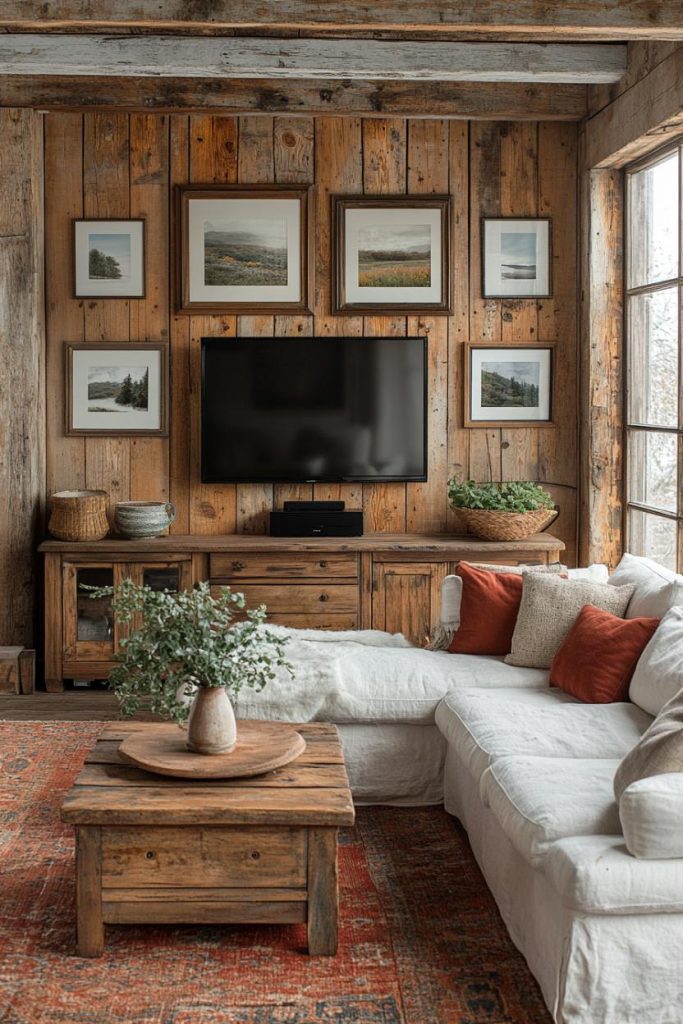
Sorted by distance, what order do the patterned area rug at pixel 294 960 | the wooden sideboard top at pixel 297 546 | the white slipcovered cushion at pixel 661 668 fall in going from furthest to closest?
the wooden sideboard top at pixel 297 546
the white slipcovered cushion at pixel 661 668
the patterned area rug at pixel 294 960

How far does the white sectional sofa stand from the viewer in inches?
91.3

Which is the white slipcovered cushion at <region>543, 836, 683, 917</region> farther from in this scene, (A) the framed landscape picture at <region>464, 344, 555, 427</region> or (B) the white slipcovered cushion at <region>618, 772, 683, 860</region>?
(A) the framed landscape picture at <region>464, 344, 555, 427</region>

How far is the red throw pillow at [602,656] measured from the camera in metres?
3.58

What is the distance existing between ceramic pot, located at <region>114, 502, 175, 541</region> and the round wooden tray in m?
2.24

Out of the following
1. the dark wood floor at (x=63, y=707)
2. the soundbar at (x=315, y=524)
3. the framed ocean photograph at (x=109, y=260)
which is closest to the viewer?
the dark wood floor at (x=63, y=707)

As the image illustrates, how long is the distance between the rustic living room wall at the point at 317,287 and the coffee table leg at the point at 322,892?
3.12 m

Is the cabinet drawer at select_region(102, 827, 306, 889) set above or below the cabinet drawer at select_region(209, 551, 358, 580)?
below

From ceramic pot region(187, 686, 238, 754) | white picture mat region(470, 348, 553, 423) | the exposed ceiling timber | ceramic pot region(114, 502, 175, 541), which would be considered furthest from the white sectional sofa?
the exposed ceiling timber

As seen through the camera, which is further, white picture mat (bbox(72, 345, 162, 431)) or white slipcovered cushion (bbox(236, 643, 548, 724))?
white picture mat (bbox(72, 345, 162, 431))

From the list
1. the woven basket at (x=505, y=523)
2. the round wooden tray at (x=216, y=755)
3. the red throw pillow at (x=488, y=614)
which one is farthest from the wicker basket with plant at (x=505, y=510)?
the round wooden tray at (x=216, y=755)

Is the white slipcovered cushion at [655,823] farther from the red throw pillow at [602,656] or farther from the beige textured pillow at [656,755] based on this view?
the red throw pillow at [602,656]

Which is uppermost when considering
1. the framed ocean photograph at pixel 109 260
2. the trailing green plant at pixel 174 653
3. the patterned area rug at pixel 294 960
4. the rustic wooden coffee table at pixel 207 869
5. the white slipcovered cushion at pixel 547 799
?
the framed ocean photograph at pixel 109 260

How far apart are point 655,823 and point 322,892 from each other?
85 cm

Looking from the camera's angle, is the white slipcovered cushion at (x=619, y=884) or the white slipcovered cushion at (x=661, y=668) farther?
the white slipcovered cushion at (x=661, y=668)
